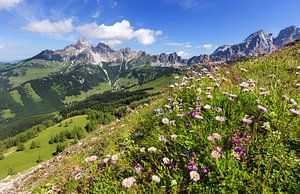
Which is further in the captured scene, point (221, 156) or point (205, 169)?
point (221, 156)

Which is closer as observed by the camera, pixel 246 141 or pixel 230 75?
pixel 246 141

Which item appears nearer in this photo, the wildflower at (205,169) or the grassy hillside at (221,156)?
the grassy hillside at (221,156)

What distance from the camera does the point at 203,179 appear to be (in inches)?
173

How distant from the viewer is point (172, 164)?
16.3 feet

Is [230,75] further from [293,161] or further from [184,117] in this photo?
[293,161]

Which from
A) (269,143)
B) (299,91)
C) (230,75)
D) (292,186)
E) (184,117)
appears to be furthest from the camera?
(230,75)

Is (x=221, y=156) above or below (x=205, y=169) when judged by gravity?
→ above

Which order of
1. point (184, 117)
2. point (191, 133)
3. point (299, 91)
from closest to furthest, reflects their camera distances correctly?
point (191, 133), point (184, 117), point (299, 91)

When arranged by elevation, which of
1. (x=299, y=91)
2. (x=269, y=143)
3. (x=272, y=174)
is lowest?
(x=272, y=174)

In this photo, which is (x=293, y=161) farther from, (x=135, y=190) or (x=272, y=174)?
(x=135, y=190)

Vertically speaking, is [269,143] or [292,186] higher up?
[269,143]

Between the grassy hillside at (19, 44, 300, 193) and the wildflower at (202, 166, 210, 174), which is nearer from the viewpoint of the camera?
the grassy hillside at (19, 44, 300, 193)

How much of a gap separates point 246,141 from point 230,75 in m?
5.38

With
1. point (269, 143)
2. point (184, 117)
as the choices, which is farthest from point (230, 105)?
point (269, 143)
